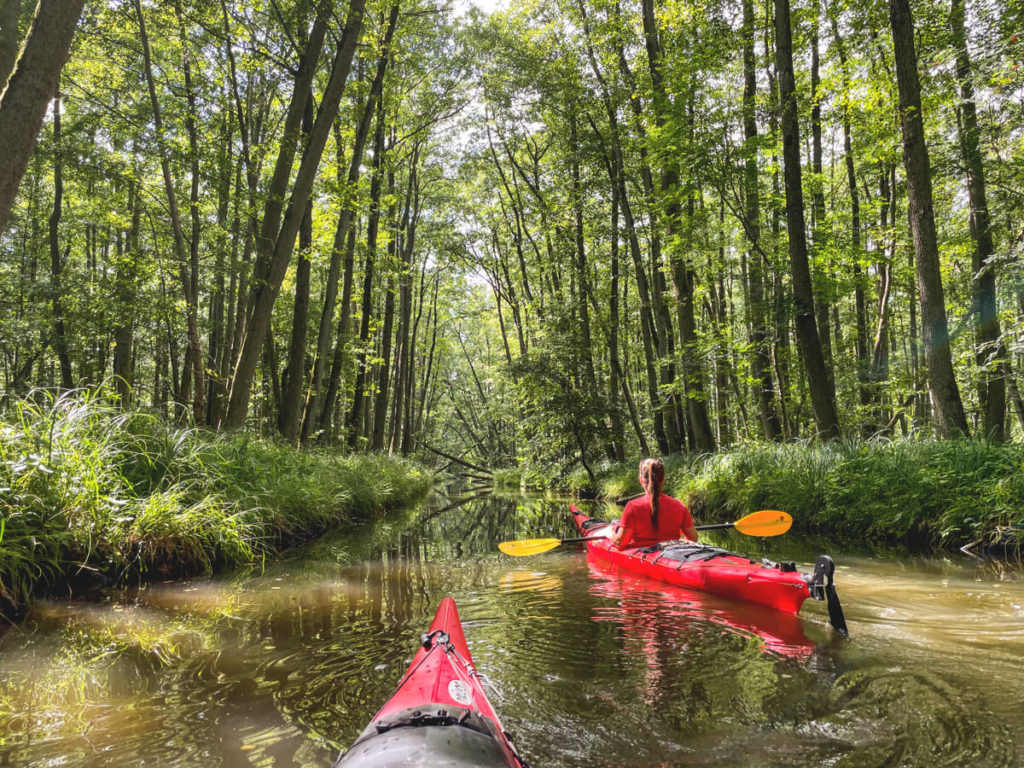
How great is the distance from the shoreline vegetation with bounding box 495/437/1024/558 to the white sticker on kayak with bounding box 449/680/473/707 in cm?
612

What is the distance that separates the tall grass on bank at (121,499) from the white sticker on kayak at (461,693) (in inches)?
140

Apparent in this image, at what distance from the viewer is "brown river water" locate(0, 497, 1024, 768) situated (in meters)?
2.31

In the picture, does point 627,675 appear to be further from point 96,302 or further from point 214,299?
point 214,299

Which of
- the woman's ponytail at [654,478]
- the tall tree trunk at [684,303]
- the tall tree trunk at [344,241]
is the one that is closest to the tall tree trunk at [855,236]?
the tall tree trunk at [684,303]

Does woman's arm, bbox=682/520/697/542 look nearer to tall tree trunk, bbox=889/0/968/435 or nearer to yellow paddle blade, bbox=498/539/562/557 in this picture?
yellow paddle blade, bbox=498/539/562/557

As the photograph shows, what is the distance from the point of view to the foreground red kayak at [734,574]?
141 inches

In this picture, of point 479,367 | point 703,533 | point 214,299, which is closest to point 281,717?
point 703,533

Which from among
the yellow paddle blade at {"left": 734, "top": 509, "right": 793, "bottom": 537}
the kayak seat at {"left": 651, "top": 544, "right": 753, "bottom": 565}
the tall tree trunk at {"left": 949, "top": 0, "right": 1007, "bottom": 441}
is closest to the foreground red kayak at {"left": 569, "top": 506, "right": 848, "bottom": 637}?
the kayak seat at {"left": 651, "top": 544, "right": 753, "bottom": 565}

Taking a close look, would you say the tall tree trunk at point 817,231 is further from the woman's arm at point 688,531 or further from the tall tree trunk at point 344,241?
the tall tree trunk at point 344,241

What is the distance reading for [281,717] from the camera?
257cm

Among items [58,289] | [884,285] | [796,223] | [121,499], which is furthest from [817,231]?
[58,289]

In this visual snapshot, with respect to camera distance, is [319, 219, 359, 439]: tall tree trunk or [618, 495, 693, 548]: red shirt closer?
[618, 495, 693, 548]: red shirt

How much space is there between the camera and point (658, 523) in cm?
598

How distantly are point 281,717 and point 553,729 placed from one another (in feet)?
4.09
